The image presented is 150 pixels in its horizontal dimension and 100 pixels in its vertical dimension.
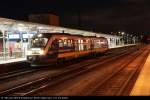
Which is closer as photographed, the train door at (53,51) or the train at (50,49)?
the train at (50,49)

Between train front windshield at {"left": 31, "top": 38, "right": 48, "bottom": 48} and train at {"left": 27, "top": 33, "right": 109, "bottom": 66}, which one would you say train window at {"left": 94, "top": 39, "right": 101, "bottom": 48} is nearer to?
train at {"left": 27, "top": 33, "right": 109, "bottom": 66}

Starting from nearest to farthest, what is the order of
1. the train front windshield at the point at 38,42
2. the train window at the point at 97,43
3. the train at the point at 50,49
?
1. the train at the point at 50,49
2. the train front windshield at the point at 38,42
3. the train window at the point at 97,43

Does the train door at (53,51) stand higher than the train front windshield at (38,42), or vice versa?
the train front windshield at (38,42)

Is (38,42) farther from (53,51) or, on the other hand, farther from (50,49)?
(53,51)

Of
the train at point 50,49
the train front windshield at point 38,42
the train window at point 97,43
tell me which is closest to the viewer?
the train at point 50,49

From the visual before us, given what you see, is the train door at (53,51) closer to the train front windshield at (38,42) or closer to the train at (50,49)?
the train at (50,49)

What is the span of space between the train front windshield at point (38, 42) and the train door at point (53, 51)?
25.4 inches

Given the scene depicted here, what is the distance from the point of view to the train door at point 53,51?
86.5 ft

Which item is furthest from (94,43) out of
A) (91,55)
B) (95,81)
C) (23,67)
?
(95,81)

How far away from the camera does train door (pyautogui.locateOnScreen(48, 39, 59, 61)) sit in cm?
2638

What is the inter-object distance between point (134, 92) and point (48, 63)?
13891mm

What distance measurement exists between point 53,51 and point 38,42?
1432 mm

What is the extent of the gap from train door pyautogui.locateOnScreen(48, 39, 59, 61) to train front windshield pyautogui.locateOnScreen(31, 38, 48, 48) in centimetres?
65

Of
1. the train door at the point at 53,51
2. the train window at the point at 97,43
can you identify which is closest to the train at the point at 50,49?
the train door at the point at 53,51
